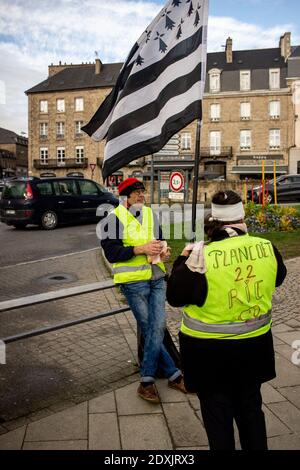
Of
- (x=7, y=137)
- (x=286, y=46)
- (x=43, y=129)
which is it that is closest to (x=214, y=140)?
(x=286, y=46)

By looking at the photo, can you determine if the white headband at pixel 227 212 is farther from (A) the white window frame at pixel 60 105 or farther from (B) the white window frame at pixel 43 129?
(B) the white window frame at pixel 43 129

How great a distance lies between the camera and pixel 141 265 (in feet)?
11.6

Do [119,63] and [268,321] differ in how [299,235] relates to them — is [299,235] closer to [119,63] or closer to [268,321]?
[268,321]

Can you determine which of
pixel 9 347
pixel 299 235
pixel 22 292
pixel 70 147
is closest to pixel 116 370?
pixel 9 347

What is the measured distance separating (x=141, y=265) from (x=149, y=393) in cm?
104

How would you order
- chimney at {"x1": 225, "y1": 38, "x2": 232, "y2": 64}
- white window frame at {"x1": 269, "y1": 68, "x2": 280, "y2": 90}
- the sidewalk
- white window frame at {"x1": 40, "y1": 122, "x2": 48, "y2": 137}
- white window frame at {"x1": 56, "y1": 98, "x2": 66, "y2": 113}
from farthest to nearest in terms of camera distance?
1. white window frame at {"x1": 40, "y1": 122, "x2": 48, "y2": 137}
2. white window frame at {"x1": 56, "y1": 98, "x2": 66, "y2": 113}
3. chimney at {"x1": 225, "y1": 38, "x2": 232, "y2": 64}
4. white window frame at {"x1": 269, "y1": 68, "x2": 280, "y2": 90}
5. the sidewalk

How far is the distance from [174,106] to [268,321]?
203 centimetres

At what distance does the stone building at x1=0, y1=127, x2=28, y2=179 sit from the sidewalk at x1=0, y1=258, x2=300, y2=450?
9748 centimetres

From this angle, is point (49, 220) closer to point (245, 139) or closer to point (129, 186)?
point (129, 186)

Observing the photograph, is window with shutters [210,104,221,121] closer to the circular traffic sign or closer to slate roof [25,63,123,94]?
slate roof [25,63,123,94]

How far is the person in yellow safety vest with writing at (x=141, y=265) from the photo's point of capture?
3508 mm

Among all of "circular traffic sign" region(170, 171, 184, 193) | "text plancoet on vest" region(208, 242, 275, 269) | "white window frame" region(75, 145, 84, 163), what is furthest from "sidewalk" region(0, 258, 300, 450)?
"white window frame" region(75, 145, 84, 163)

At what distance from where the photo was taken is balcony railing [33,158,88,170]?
5438 cm

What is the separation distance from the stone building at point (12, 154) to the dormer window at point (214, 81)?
5983 centimetres
